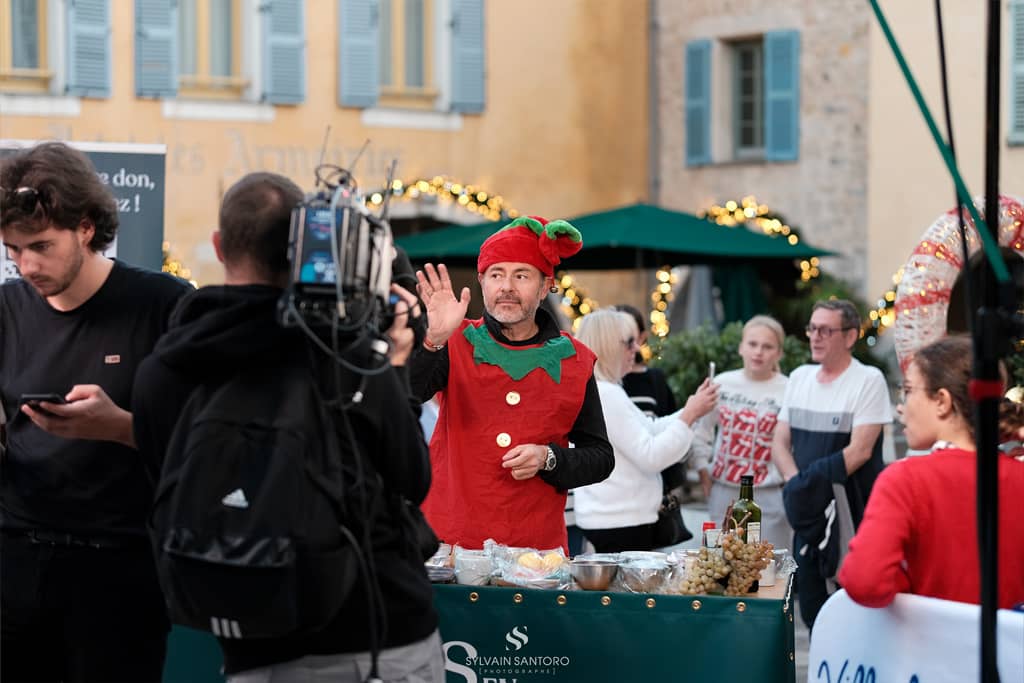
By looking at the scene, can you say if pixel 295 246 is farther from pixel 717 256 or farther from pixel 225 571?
pixel 717 256

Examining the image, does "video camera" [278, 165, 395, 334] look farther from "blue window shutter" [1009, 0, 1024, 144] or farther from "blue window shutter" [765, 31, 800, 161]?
"blue window shutter" [765, 31, 800, 161]

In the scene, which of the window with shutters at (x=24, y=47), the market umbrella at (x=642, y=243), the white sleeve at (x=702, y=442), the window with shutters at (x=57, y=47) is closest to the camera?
the white sleeve at (x=702, y=442)

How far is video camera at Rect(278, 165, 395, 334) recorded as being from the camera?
2785 millimetres

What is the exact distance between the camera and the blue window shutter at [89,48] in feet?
49.3

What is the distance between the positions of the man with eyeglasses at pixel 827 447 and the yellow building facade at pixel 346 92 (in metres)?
9.16

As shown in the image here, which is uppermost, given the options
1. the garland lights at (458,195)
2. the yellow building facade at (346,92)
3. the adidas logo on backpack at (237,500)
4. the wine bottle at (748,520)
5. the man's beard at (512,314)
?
the yellow building facade at (346,92)

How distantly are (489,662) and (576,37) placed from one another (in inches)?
561

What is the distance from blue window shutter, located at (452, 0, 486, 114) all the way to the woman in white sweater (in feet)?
35.8

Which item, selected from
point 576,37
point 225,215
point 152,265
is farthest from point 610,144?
point 225,215

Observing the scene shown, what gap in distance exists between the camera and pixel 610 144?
18188mm

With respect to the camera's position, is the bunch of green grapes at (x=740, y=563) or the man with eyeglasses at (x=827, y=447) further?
the man with eyeglasses at (x=827, y=447)

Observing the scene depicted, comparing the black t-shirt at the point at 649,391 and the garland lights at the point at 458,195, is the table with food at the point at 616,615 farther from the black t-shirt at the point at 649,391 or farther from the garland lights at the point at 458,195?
the garland lights at the point at 458,195

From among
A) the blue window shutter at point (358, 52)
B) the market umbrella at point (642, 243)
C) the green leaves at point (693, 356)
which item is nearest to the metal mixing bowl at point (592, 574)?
the green leaves at point (693, 356)

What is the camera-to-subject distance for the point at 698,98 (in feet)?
58.8
